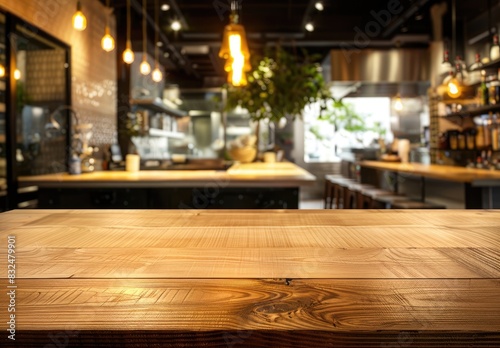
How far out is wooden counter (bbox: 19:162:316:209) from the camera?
3.35 meters

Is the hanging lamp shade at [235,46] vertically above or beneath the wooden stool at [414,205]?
above

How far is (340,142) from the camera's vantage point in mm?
11703

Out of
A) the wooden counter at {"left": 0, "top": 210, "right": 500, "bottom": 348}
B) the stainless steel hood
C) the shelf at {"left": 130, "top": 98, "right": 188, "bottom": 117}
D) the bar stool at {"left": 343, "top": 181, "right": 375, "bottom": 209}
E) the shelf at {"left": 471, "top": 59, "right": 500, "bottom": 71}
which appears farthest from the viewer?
the stainless steel hood

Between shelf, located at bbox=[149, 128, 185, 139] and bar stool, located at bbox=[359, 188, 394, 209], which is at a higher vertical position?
shelf, located at bbox=[149, 128, 185, 139]

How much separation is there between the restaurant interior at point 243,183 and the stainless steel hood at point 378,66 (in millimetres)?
25

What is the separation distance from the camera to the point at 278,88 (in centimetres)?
498

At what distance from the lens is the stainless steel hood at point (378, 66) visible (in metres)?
8.09

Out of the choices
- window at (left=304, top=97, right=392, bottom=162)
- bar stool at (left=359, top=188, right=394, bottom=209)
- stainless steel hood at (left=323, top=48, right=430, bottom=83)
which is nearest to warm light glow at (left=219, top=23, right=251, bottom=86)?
bar stool at (left=359, top=188, right=394, bottom=209)

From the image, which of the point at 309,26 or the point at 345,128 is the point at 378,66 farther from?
the point at 345,128

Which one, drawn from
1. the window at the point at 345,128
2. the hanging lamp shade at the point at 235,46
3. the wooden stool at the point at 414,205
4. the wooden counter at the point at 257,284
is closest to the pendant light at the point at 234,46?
the hanging lamp shade at the point at 235,46

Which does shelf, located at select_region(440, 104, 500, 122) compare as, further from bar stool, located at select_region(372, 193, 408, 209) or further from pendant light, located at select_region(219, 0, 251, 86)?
pendant light, located at select_region(219, 0, 251, 86)

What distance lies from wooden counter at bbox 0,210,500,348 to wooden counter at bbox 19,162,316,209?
6.81 feet

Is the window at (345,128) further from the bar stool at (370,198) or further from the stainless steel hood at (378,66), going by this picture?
the bar stool at (370,198)

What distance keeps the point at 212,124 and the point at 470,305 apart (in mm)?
9130
